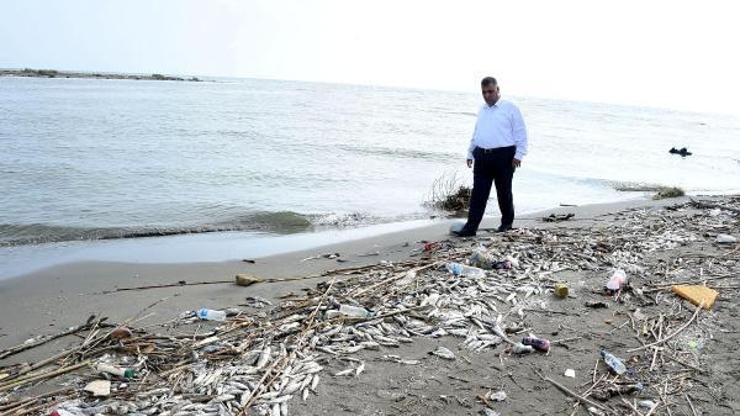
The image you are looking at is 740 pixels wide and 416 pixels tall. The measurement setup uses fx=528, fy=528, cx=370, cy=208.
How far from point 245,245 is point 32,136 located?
19.8 meters

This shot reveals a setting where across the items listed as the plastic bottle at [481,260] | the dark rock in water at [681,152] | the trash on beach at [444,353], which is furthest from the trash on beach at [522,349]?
the dark rock in water at [681,152]

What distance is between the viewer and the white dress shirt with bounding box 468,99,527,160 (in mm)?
8570

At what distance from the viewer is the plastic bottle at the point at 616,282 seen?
6.55m

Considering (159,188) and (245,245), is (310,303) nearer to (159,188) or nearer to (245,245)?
(245,245)

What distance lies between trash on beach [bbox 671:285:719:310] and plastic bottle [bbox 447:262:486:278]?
236cm

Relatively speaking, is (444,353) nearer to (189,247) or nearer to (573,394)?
(573,394)

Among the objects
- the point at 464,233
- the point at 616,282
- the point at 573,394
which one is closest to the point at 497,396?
the point at 573,394

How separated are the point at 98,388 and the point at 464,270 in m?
4.59

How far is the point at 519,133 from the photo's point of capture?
862 cm

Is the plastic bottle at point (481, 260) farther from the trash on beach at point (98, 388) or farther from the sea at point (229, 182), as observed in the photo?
the trash on beach at point (98, 388)

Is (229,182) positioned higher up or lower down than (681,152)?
higher up

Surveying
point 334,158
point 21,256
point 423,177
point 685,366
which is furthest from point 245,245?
point 334,158

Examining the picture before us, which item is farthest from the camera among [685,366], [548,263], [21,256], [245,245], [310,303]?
[245,245]

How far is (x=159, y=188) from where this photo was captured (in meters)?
16.1
